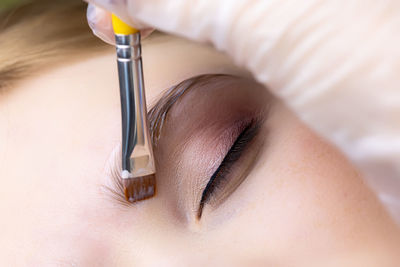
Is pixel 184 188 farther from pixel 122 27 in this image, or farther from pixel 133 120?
pixel 122 27

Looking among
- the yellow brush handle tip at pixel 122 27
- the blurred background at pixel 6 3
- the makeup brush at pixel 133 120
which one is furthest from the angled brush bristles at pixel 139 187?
the blurred background at pixel 6 3

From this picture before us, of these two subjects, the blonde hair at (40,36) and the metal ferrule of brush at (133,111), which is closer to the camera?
the metal ferrule of brush at (133,111)

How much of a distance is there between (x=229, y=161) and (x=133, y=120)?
0.49ft

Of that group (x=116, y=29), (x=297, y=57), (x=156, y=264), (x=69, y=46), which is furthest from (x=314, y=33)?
(x=69, y=46)

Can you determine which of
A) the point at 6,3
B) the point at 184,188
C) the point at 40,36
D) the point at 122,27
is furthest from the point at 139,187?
the point at 6,3

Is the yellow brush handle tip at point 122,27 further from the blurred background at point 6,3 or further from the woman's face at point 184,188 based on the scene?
the blurred background at point 6,3

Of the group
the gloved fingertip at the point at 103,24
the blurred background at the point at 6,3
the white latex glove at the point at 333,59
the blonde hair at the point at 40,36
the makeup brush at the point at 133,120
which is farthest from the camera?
the blurred background at the point at 6,3

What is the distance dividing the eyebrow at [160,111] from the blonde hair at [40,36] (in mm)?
145

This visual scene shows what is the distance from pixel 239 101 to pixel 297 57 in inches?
10.1

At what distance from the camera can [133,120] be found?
60cm

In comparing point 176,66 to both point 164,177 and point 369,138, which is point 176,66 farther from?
point 369,138

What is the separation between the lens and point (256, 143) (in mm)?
671

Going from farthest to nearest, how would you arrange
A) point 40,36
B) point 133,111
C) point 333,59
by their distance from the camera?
point 40,36
point 133,111
point 333,59

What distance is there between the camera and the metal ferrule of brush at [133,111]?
54 centimetres
